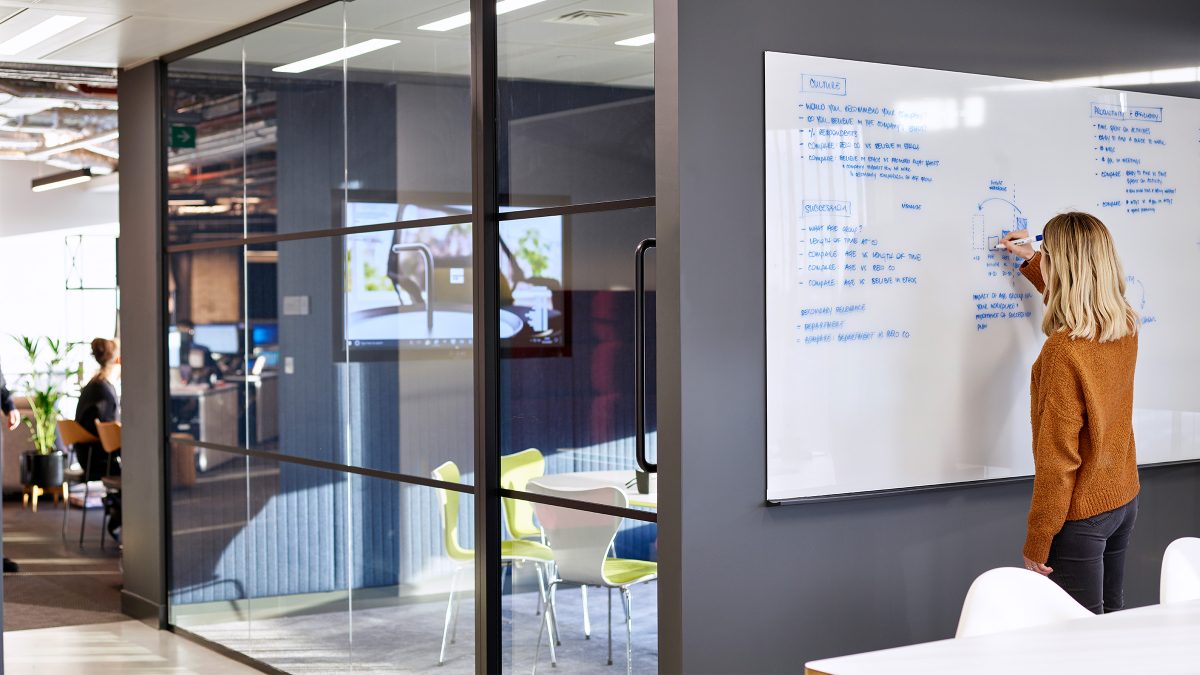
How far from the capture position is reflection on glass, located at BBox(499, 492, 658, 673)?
367cm

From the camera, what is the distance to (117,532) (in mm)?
9133

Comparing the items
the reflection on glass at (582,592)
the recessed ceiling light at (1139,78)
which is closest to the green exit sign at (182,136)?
the reflection on glass at (582,592)

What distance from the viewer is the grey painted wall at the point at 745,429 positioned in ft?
11.1

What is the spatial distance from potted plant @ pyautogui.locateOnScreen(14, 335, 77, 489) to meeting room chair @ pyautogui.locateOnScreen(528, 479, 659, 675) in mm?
5894

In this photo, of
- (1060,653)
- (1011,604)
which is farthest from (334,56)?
(1060,653)

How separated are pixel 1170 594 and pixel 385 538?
2.82 metres

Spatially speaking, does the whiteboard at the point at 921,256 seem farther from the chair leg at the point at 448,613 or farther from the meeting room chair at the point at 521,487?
the chair leg at the point at 448,613

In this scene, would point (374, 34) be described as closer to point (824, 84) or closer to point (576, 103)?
point (576, 103)

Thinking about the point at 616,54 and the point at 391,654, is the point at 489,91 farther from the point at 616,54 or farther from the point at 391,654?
the point at 391,654

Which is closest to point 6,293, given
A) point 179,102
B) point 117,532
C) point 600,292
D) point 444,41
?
point 117,532

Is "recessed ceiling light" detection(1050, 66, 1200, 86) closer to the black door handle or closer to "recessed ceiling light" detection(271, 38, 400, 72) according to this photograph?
the black door handle

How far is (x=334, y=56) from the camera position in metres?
5.02

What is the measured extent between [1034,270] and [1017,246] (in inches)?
3.6

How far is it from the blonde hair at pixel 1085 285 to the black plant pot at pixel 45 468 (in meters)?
8.45
